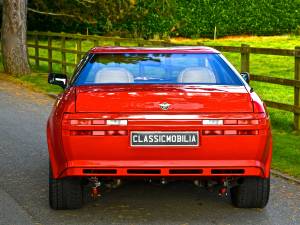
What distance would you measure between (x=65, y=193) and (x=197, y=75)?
5.36 feet

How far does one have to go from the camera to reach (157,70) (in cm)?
702

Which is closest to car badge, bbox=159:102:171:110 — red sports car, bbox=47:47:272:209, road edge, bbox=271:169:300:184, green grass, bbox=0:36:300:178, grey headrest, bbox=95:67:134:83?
red sports car, bbox=47:47:272:209

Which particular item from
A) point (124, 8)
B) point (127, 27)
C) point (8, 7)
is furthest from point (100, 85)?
point (127, 27)

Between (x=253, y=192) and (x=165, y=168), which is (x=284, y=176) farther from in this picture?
(x=165, y=168)

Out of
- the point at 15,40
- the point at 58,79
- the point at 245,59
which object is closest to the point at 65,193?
the point at 58,79

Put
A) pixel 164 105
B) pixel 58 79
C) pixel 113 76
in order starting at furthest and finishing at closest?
pixel 58 79
pixel 113 76
pixel 164 105

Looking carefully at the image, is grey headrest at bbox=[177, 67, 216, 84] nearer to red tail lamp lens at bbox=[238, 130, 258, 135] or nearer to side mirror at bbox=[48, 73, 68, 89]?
red tail lamp lens at bbox=[238, 130, 258, 135]

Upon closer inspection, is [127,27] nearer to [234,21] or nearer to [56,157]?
[234,21]

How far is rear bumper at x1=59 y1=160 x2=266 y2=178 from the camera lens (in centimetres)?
583

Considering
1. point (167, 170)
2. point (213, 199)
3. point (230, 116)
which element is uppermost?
point (230, 116)

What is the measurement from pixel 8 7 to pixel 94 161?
54.1 ft

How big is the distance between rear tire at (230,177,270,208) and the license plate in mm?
752

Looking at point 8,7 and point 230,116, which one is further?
point 8,7

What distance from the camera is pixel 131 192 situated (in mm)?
7098
